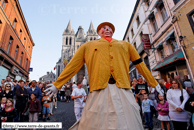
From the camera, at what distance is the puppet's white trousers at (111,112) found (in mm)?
1189

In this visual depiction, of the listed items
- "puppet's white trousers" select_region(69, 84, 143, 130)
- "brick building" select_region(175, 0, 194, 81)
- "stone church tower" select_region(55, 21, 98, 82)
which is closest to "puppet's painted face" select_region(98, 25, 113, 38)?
"puppet's white trousers" select_region(69, 84, 143, 130)

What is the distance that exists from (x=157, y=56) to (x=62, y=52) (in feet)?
137

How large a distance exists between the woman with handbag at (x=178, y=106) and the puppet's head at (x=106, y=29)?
9.26 ft

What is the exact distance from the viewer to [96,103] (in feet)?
4.34

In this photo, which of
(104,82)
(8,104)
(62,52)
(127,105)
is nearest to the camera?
(127,105)

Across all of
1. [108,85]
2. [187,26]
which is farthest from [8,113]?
[187,26]

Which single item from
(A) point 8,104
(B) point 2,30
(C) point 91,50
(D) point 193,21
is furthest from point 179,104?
(B) point 2,30

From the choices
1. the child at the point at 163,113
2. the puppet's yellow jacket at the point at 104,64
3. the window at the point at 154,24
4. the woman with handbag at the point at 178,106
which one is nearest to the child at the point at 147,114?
the child at the point at 163,113

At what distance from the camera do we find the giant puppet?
4.01 feet

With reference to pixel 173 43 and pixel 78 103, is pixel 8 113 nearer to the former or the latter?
pixel 78 103

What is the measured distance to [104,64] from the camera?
153 centimetres

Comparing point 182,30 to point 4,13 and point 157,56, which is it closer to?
point 157,56

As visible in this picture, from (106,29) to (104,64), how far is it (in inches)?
31.6

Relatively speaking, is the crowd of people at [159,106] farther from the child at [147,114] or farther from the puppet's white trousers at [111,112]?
the puppet's white trousers at [111,112]
